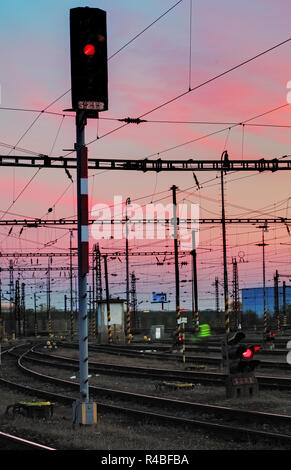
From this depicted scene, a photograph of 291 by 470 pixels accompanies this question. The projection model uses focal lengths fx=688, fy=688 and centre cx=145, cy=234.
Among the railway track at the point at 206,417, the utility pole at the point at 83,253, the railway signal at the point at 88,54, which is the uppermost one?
the railway signal at the point at 88,54

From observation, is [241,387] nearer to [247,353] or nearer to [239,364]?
[239,364]

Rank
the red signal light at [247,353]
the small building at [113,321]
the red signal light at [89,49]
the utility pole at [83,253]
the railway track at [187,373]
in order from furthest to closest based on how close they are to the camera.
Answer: the small building at [113,321] < the railway track at [187,373] < the red signal light at [247,353] < the utility pole at [83,253] < the red signal light at [89,49]

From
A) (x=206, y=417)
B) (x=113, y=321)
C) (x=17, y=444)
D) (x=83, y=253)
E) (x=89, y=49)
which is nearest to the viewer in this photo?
(x=17, y=444)

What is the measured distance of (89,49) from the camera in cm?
1320

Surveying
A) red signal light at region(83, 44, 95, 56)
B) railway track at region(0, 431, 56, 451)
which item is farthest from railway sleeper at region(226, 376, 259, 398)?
red signal light at region(83, 44, 95, 56)

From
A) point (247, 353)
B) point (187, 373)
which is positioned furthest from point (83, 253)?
point (187, 373)

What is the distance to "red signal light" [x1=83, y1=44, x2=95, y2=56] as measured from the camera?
13.2 meters

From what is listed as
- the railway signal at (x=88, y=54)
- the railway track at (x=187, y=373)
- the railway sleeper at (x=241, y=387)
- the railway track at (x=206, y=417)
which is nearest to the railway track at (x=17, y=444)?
the railway track at (x=206, y=417)

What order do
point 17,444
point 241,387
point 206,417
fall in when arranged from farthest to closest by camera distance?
point 241,387, point 206,417, point 17,444

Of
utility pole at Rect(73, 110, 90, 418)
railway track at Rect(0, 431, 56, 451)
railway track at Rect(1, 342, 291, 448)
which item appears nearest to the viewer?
railway track at Rect(0, 431, 56, 451)

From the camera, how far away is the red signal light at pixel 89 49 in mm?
13195

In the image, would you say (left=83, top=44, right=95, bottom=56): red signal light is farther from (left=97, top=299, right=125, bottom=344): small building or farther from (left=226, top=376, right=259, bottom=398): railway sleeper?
(left=97, top=299, right=125, bottom=344): small building

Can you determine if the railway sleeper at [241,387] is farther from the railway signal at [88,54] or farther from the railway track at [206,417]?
the railway signal at [88,54]

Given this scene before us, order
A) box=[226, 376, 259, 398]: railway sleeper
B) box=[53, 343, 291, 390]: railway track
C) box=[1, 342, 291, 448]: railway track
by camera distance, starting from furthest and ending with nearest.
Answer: box=[53, 343, 291, 390]: railway track, box=[226, 376, 259, 398]: railway sleeper, box=[1, 342, 291, 448]: railway track
